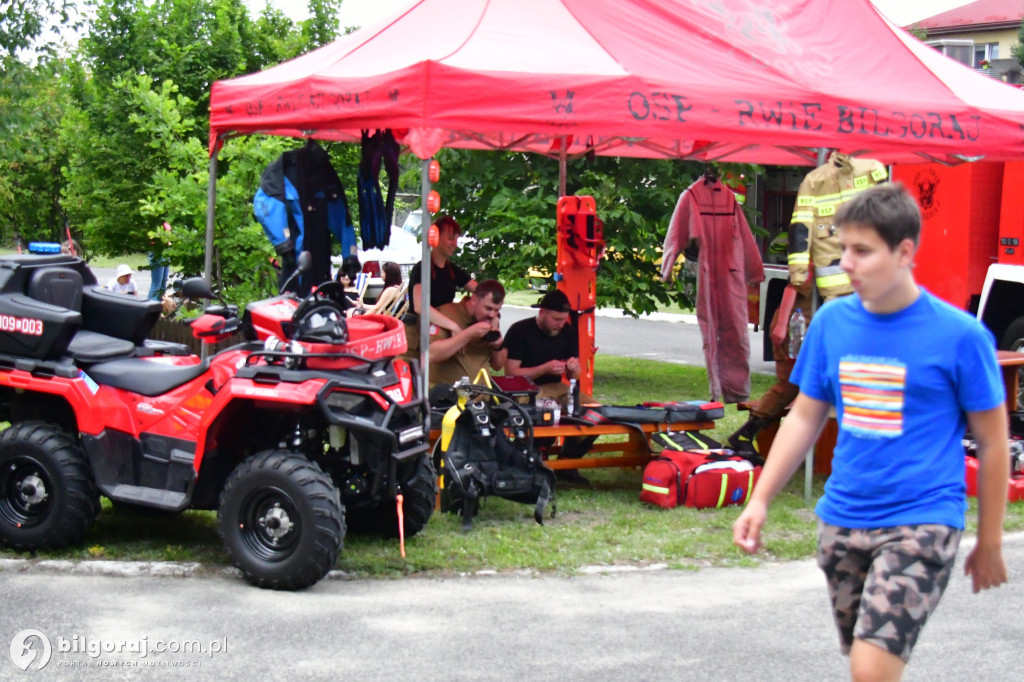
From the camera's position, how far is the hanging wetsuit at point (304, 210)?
27.9 feet

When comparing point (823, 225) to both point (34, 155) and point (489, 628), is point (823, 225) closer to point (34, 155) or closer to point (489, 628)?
point (489, 628)

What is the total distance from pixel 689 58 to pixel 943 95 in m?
1.71

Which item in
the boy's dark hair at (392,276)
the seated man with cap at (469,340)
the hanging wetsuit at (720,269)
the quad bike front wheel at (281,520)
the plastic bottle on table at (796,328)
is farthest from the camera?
the boy's dark hair at (392,276)

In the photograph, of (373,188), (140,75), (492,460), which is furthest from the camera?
(140,75)

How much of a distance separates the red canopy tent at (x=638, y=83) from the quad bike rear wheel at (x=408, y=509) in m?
1.43

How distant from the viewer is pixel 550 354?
881 centimetres

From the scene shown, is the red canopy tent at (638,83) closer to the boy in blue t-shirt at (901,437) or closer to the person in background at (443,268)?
the person in background at (443,268)

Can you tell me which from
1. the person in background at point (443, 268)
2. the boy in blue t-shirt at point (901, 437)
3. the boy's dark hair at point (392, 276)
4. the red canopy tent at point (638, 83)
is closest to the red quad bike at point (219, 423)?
the red canopy tent at point (638, 83)

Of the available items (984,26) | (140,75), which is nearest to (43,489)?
(140,75)

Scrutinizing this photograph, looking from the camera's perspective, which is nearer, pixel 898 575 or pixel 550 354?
pixel 898 575

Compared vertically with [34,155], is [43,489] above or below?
below
